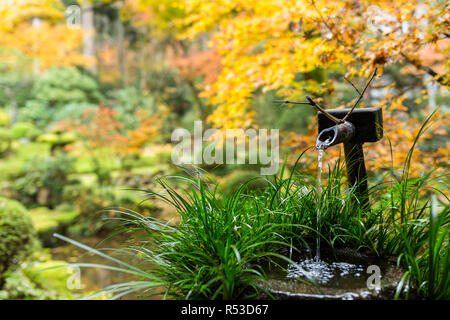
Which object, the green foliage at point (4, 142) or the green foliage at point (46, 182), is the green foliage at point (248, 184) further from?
the green foliage at point (4, 142)

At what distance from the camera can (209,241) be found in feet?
4.89

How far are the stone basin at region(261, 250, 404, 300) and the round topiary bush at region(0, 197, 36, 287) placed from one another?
3.72m

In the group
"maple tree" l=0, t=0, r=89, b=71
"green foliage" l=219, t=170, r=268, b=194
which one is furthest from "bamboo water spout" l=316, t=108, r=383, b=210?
"maple tree" l=0, t=0, r=89, b=71

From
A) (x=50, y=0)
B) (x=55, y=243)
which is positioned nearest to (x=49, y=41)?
(x=50, y=0)

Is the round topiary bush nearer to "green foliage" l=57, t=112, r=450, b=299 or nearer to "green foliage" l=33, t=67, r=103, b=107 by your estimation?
"green foliage" l=57, t=112, r=450, b=299

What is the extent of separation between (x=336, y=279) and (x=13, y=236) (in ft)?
13.0

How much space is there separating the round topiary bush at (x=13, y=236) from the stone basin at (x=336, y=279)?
372 centimetres

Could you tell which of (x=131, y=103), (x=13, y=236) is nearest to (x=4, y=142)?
(x=131, y=103)

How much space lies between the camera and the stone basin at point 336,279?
133 cm

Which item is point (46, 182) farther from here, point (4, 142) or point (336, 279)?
point (336, 279)

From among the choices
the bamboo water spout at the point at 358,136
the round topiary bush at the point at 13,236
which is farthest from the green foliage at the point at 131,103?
the bamboo water spout at the point at 358,136
